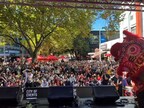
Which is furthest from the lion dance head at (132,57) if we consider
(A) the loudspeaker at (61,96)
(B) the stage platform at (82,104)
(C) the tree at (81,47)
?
(C) the tree at (81,47)

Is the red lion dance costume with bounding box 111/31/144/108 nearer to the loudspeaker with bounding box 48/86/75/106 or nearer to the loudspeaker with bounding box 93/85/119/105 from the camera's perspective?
the loudspeaker with bounding box 93/85/119/105

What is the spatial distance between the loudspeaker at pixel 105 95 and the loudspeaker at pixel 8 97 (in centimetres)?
224

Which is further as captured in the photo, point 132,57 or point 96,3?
point 96,3

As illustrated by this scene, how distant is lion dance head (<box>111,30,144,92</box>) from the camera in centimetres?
566

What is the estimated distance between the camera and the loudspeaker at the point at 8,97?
7979mm

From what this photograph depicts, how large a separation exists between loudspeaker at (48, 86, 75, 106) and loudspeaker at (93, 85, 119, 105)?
0.67m

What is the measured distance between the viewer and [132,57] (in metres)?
5.70

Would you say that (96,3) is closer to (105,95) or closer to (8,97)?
(105,95)

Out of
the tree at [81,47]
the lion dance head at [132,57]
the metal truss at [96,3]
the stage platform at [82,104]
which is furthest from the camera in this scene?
the tree at [81,47]

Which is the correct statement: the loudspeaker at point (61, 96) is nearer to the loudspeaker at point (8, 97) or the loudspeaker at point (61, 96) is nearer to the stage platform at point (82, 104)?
the stage platform at point (82, 104)

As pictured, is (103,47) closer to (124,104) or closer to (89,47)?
(89,47)

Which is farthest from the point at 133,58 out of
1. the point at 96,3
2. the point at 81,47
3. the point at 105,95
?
the point at 81,47

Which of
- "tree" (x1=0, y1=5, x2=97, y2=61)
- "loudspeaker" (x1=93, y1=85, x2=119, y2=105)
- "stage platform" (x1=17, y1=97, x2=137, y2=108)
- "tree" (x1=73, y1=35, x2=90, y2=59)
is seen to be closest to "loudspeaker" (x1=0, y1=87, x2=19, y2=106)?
"stage platform" (x1=17, y1=97, x2=137, y2=108)

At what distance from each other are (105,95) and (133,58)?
2817 mm
